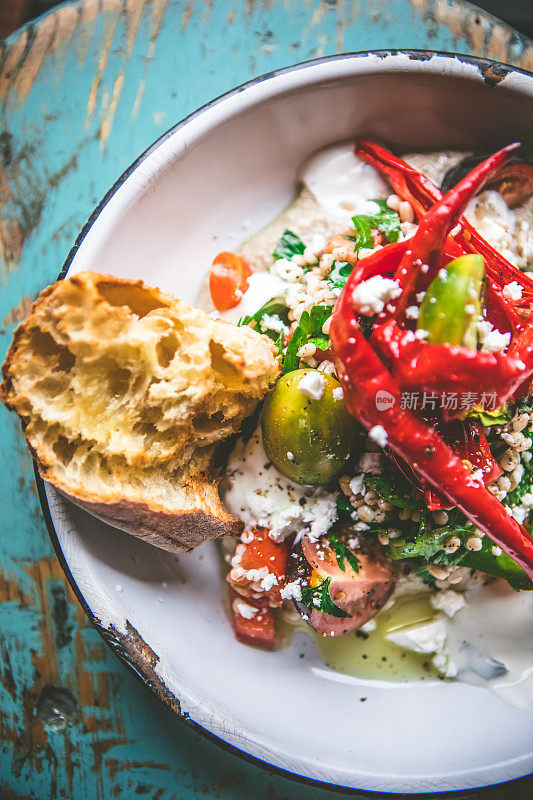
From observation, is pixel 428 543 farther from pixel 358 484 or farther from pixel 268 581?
pixel 268 581

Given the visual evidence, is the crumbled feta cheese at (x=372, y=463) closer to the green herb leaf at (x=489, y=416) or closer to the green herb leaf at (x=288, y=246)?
the green herb leaf at (x=489, y=416)

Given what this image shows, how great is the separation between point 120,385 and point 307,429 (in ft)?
1.23

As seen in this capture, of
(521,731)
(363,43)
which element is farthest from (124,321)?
(521,731)

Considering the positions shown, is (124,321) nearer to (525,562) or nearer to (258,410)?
(258,410)

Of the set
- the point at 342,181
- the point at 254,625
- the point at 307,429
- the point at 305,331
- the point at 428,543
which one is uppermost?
the point at 342,181

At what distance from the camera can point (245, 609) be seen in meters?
1.41

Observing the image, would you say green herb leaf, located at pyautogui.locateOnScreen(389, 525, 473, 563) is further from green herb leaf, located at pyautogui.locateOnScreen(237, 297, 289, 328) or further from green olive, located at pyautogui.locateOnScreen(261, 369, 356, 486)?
green herb leaf, located at pyautogui.locateOnScreen(237, 297, 289, 328)

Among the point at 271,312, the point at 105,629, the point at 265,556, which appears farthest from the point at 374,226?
the point at 105,629

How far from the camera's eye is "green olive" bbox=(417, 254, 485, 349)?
103 centimetres

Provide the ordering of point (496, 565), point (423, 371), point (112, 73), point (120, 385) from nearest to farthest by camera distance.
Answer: point (423, 371) → point (120, 385) → point (496, 565) → point (112, 73)

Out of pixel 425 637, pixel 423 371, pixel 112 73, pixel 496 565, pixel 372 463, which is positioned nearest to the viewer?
pixel 423 371

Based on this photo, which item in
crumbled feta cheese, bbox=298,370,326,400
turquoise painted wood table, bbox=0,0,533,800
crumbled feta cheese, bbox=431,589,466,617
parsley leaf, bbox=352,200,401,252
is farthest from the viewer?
turquoise painted wood table, bbox=0,0,533,800

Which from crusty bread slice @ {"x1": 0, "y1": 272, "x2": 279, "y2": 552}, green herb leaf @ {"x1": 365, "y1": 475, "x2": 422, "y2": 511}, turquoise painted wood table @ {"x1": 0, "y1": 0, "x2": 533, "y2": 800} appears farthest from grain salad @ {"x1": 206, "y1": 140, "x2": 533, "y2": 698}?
turquoise painted wood table @ {"x1": 0, "y1": 0, "x2": 533, "y2": 800}

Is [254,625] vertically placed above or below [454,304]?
below
